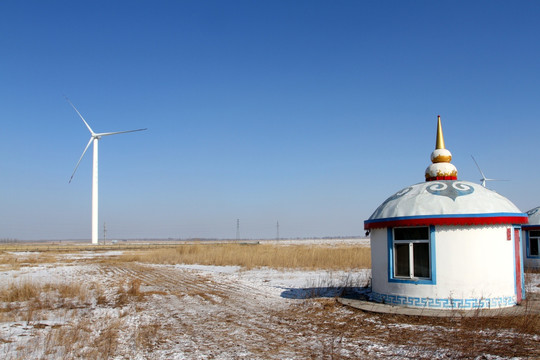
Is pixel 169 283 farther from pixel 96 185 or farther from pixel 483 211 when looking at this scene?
pixel 96 185

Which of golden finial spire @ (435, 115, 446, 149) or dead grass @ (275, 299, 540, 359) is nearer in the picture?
dead grass @ (275, 299, 540, 359)

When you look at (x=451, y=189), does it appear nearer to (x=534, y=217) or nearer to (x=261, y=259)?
(x=534, y=217)

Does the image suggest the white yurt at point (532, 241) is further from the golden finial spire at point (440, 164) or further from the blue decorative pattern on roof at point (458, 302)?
the blue decorative pattern on roof at point (458, 302)

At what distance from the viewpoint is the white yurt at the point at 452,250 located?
39.3 ft

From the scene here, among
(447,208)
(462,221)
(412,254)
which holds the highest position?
(447,208)

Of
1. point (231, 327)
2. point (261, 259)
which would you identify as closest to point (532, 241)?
point (261, 259)

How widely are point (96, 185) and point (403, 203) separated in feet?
178

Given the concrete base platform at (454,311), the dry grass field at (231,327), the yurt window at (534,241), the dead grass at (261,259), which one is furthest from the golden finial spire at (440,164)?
the dead grass at (261,259)

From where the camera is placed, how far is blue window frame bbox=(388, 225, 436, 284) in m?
12.2

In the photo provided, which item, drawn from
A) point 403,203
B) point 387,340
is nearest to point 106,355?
point 387,340

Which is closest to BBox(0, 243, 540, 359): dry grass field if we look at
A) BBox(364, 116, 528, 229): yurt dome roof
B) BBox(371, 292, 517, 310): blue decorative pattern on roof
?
BBox(371, 292, 517, 310): blue decorative pattern on roof

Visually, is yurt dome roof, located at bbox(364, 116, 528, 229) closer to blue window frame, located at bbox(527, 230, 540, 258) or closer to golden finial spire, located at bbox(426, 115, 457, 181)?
golden finial spire, located at bbox(426, 115, 457, 181)

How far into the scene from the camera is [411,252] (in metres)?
12.5

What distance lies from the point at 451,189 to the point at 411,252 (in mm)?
2206
